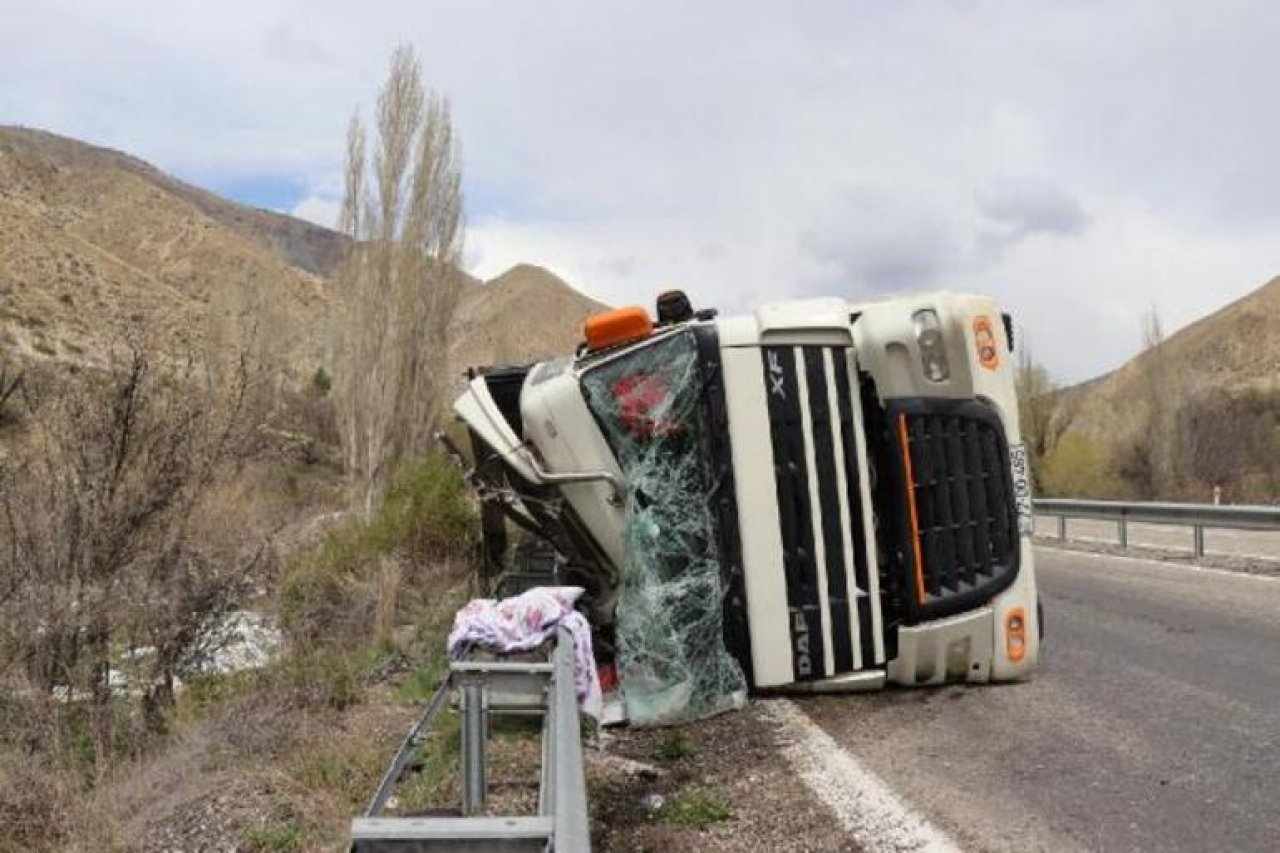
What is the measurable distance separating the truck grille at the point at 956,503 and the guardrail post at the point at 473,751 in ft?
7.21

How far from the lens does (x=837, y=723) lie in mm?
6492

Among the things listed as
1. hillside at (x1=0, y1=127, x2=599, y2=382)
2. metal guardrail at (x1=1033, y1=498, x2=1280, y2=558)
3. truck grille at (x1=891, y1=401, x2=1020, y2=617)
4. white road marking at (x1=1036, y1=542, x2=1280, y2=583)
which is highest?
hillside at (x1=0, y1=127, x2=599, y2=382)

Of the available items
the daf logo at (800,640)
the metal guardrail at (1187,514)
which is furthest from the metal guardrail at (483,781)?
the metal guardrail at (1187,514)

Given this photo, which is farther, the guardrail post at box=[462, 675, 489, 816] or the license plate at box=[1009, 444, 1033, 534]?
the license plate at box=[1009, 444, 1033, 534]

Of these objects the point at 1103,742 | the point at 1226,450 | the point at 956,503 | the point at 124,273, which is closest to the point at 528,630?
the point at 956,503

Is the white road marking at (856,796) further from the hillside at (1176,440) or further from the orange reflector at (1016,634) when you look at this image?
the hillside at (1176,440)

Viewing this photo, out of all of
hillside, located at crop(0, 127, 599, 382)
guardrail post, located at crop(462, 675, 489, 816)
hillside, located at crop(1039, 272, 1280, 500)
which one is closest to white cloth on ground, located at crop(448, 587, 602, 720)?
guardrail post, located at crop(462, 675, 489, 816)

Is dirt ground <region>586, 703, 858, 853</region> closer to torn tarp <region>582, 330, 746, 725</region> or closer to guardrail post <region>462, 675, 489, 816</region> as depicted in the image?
torn tarp <region>582, 330, 746, 725</region>

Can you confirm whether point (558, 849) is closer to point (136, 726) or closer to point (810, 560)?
point (810, 560)

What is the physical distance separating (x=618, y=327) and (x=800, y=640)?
1.66 m

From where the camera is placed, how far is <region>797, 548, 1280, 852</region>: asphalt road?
4.44m

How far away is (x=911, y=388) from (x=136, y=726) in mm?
5828

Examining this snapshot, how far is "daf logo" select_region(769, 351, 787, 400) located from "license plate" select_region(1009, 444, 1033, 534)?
121 centimetres

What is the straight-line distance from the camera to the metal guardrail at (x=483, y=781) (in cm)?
234
